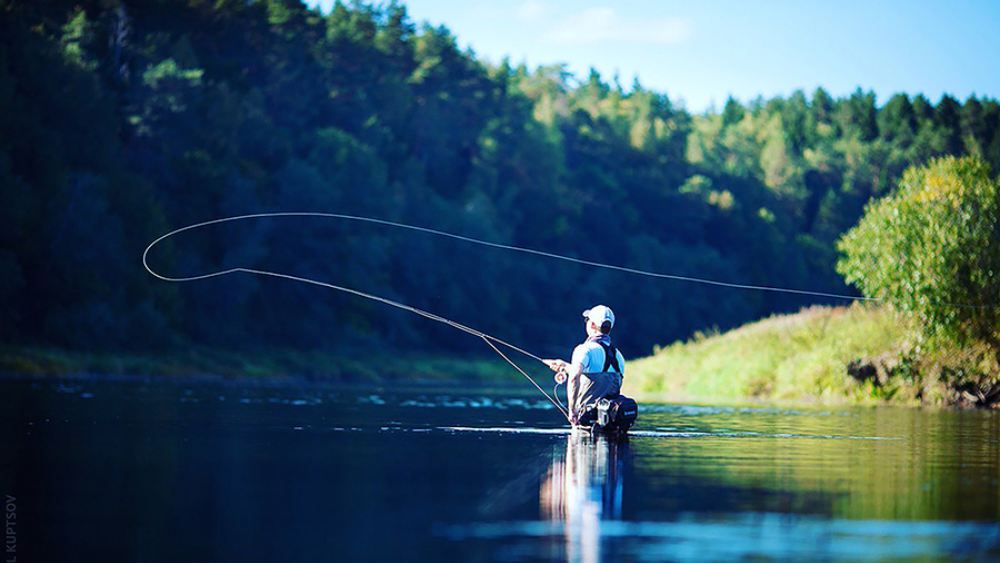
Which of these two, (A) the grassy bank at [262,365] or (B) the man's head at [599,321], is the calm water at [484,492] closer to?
(B) the man's head at [599,321]

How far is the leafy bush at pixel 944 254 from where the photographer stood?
33.1m

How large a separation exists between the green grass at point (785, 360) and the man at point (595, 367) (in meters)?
17.5

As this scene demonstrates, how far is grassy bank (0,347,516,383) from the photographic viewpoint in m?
53.6

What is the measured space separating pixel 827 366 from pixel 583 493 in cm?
2675

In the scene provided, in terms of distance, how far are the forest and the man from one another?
4034 cm

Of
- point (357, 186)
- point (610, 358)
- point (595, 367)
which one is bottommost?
point (595, 367)

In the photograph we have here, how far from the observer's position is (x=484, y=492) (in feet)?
38.7

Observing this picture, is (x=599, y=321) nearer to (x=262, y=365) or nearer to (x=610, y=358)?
(x=610, y=358)
